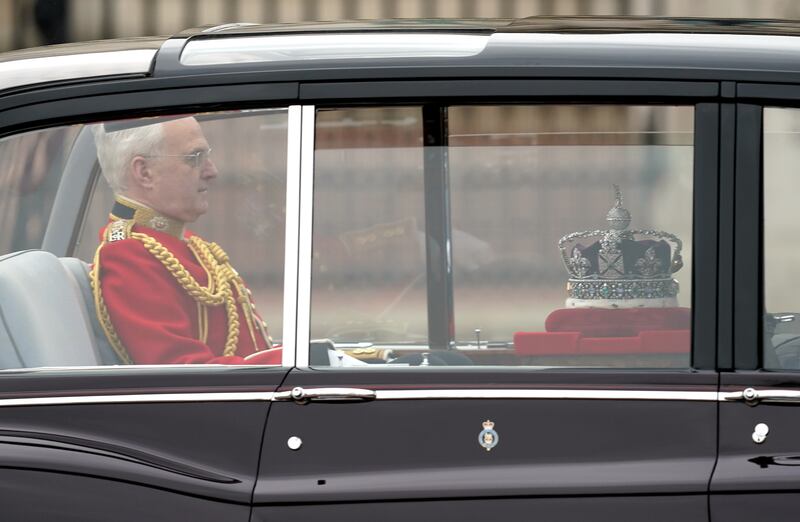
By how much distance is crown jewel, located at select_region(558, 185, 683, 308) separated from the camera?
96.6 inches

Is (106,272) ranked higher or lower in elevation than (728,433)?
higher

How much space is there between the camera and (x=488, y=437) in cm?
234

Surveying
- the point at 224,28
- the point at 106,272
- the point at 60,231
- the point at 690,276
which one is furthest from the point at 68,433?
the point at 690,276

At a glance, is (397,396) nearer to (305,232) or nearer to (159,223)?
(305,232)

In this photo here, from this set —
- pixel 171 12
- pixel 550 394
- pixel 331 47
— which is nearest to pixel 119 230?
pixel 331 47

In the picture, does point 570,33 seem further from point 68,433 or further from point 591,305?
point 68,433

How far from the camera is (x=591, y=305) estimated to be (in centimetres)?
247

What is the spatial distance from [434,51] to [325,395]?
68 cm

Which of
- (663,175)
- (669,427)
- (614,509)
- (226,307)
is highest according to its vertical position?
(663,175)

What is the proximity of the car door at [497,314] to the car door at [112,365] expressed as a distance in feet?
0.23

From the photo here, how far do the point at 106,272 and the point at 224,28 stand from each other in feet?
2.03

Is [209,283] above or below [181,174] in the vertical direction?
below

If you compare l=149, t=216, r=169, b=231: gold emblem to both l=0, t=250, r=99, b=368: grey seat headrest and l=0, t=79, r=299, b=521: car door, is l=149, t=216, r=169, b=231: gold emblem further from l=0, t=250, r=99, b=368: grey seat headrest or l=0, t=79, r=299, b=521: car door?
l=0, t=250, r=99, b=368: grey seat headrest

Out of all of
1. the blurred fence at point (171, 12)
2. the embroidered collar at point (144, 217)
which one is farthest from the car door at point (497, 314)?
the blurred fence at point (171, 12)
